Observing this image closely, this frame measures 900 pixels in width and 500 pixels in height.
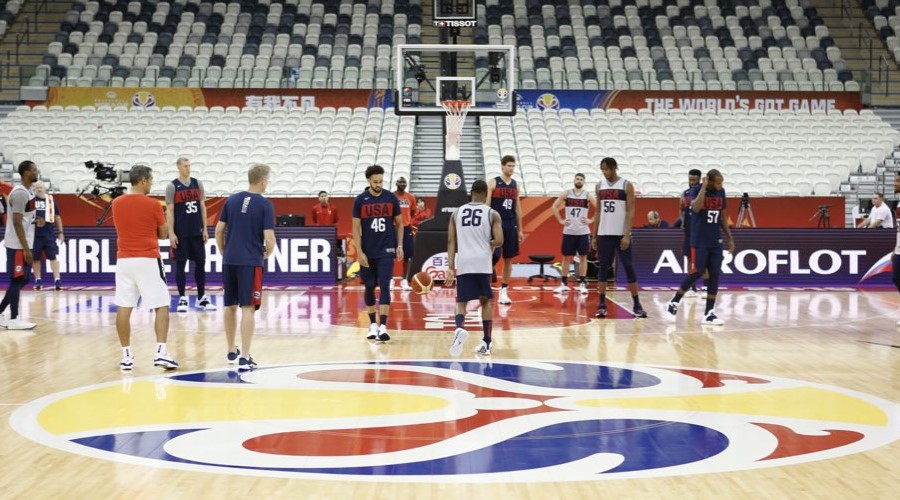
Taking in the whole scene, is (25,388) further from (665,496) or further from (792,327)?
(792,327)

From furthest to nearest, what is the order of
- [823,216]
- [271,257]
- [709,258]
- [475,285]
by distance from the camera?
[823,216], [271,257], [709,258], [475,285]

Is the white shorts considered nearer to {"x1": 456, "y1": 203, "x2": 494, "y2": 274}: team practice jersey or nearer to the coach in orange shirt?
the coach in orange shirt

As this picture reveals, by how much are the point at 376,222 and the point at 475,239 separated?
55.6 inches

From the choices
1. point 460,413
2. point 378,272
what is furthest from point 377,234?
point 460,413

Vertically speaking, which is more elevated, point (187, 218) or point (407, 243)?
point (187, 218)

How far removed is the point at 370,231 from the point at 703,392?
4.22 meters

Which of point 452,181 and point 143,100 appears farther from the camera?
point 143,100

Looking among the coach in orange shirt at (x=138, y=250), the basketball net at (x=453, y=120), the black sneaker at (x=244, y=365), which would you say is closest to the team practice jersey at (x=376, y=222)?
the black sneaker at (x=244, y=365)

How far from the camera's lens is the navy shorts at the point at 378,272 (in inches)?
412

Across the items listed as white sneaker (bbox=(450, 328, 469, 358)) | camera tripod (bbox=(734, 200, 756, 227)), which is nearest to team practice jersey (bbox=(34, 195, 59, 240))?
white sneaker (bbox=(450, 328, 469, 358))

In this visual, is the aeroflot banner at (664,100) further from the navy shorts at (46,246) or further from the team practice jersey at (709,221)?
the team practice jersey at (709,221)

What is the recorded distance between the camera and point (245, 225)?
862cm

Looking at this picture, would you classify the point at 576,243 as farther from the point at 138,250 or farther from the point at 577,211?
the point at 138,250

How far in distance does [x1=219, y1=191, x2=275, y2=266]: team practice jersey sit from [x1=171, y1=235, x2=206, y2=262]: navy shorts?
4777 mm
